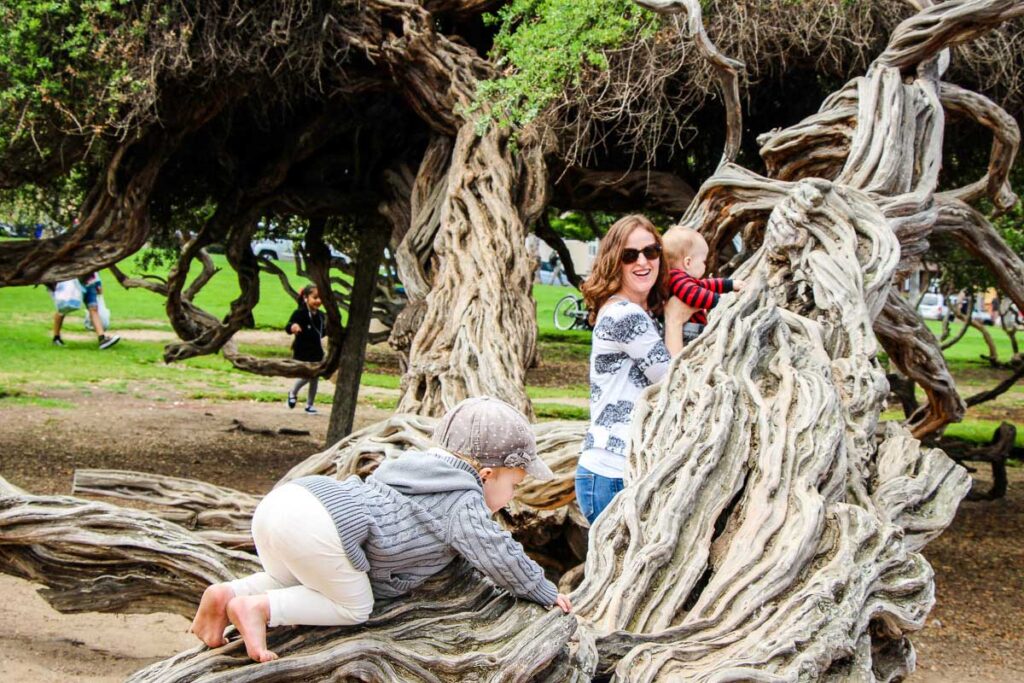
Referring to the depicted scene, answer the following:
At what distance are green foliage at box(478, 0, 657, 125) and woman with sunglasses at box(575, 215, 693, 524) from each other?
11.8 ft

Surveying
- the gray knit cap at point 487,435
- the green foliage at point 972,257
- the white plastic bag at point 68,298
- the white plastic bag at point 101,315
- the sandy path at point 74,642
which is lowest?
the sandy path at point 74,642

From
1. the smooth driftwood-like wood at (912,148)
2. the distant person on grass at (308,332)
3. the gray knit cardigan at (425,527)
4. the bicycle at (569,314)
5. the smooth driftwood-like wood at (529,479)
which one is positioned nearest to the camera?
the gray knit cardigan at (425,527)

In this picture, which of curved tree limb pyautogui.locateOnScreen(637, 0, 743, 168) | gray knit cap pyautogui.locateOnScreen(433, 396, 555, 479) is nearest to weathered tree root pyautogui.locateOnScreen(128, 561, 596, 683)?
gray knit cap pyautogui.locateOnScreen(433, 396, 555, 479)

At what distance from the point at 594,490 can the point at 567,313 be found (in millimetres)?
24683

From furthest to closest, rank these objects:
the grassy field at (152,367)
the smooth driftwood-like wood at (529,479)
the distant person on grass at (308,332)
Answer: the grassy field at (152,367)
the distant person on grass at (308,332)
the smooth driftwood-like wood at (529,479)

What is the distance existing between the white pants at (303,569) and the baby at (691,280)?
186cm

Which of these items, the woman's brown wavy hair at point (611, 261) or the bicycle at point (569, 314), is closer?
the woman's brown wavy hair at point (611, 261)

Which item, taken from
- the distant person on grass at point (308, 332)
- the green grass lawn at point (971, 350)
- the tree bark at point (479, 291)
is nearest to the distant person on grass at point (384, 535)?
the tree bark at point (479, 291)

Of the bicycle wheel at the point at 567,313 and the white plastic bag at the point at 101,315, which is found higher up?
the bicycle wheel at the point at 567,313

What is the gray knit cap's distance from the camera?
2562mm

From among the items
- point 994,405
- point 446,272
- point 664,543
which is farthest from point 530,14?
point 994,405

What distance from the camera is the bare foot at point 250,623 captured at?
2.30m

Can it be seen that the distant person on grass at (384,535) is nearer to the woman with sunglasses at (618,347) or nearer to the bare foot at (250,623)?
the bare foot at (250,623)

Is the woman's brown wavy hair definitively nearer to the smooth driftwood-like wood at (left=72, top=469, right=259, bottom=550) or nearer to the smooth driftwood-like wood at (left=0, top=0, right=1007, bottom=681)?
the smooth driftwood-like wood at (left=0, top=0, right=1007, bottom=681)
